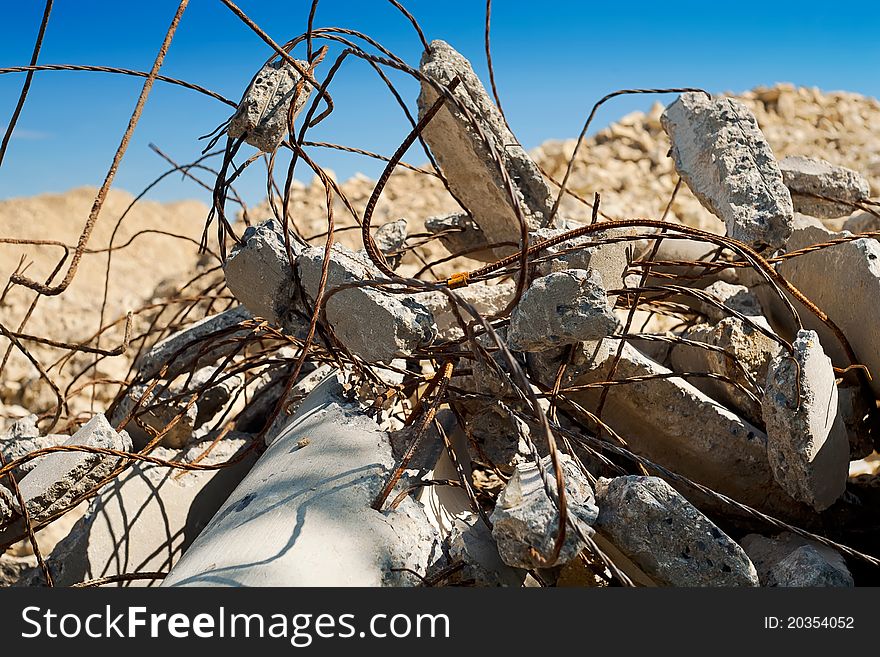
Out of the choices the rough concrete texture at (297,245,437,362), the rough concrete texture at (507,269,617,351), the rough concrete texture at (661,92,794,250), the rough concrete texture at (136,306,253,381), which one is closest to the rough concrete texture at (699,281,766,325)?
the rough concrete texture at (661,92,794,250)

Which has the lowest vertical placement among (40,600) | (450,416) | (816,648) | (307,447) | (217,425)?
(816,648)

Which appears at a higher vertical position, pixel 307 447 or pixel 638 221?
pixel 638 221

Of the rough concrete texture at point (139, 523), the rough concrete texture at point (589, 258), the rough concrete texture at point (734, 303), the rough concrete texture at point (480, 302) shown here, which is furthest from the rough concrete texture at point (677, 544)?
the rough concrete texture at point (139, 523)

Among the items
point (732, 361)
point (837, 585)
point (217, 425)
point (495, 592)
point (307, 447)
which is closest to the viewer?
point (495, 592)

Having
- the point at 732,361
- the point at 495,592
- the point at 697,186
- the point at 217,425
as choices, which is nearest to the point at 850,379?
the point at 732,361

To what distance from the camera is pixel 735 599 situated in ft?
5.30

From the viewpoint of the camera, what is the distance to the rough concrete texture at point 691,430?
7.44 feet

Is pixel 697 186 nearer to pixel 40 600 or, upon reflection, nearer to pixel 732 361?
pixel 732 361

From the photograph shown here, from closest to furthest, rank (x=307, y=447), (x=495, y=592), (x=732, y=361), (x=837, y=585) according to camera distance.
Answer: (x=495, y=592), (x=837, y=585), (x=307, y=447), (x=732, y=361)

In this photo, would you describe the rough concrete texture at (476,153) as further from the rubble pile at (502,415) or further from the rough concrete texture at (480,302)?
the rough concrete texture at (480,302)

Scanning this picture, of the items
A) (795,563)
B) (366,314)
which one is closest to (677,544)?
(795,563)

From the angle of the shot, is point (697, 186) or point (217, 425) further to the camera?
point (217, 425)

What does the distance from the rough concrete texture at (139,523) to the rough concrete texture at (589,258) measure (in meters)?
1.23

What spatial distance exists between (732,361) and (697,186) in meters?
0.55
